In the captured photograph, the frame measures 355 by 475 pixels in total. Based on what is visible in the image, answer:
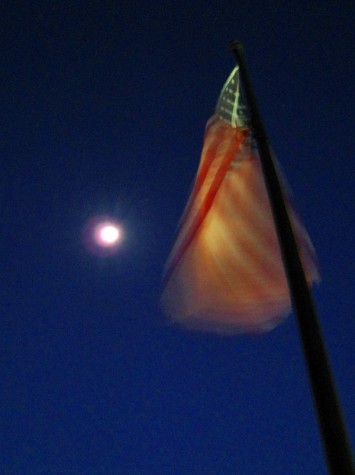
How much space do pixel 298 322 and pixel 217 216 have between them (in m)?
2.51

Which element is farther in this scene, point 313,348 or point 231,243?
point 231,243

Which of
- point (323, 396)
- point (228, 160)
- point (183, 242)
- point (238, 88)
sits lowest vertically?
point (323, 396)

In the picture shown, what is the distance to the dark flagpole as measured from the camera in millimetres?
2486

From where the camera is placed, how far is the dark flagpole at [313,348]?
2.49 metres

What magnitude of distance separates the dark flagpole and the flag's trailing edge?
1064 millimetres

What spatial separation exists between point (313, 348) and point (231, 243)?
8.09 feet

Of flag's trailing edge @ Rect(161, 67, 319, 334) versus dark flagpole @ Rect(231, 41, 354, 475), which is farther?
flag's trailing edge @ Rect(161, 67, 319, 334)

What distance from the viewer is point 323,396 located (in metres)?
2.71

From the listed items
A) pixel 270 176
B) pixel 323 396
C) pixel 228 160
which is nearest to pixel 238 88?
pixel 228 160

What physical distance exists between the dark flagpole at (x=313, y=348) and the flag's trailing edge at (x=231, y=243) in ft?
3.49

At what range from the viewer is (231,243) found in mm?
5273

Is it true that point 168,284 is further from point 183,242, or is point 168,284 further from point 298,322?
point 298,322

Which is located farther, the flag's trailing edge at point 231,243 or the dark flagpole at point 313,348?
the flag's trailing edge at point 231,243

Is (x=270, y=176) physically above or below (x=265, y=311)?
above
